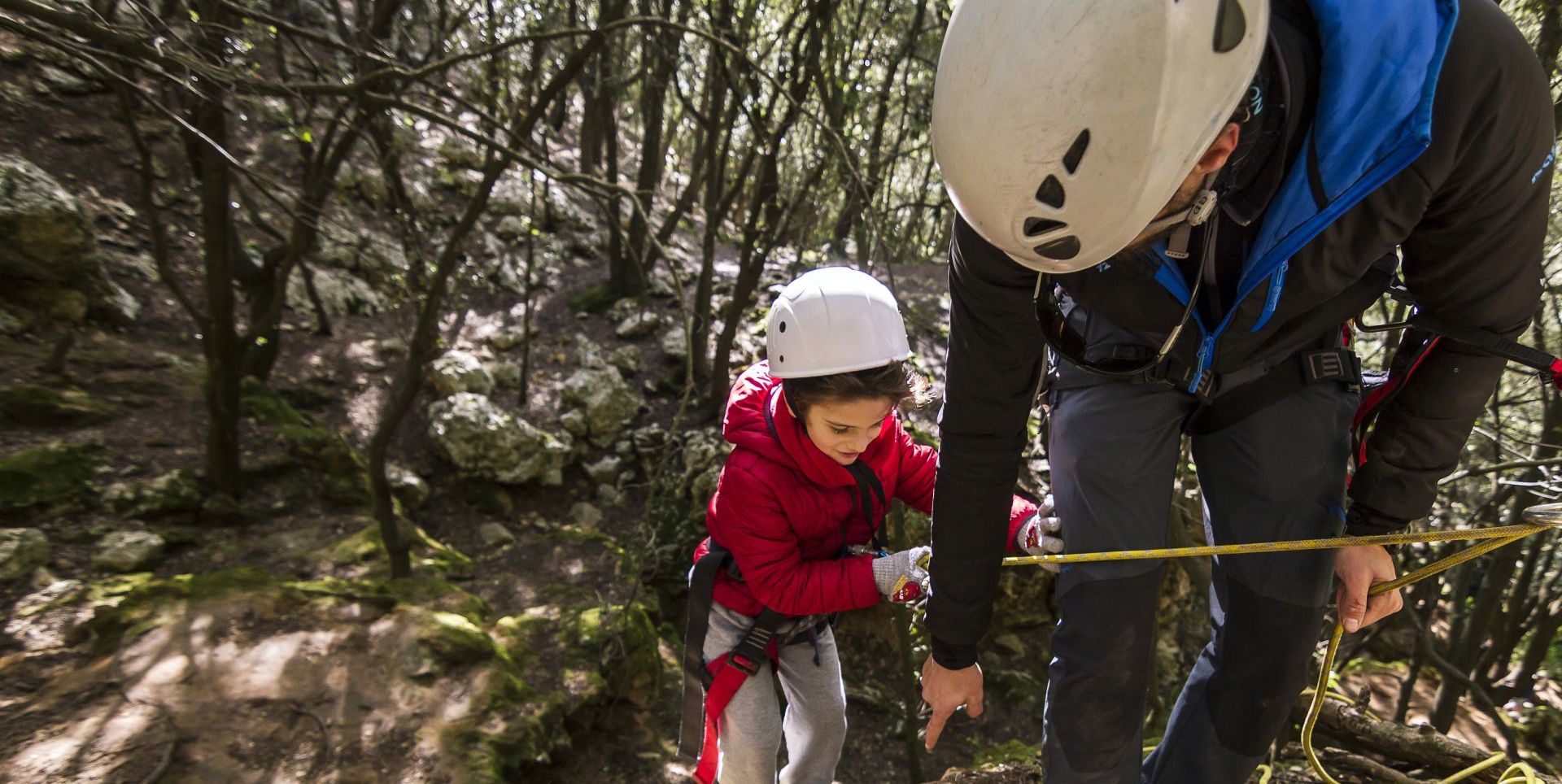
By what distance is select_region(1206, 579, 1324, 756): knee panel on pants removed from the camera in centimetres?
171

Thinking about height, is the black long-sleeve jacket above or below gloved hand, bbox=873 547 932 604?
above

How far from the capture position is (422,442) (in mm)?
6492

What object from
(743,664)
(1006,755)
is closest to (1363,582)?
(743,664)

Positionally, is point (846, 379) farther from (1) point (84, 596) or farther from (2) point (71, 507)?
(2) point (71, 507)

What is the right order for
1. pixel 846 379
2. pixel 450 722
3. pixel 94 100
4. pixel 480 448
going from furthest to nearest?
pixel 94 100 → pixel 480 448 → pixel 450 722 → pixel 846 379

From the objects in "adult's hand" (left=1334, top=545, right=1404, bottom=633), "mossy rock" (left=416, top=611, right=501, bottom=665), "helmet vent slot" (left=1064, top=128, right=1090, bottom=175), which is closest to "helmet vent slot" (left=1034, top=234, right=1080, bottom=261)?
"helmet vent slot" (left=1064, top=128, right=1090, bottom=175)

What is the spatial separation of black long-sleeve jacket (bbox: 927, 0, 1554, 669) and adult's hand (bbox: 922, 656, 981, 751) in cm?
3

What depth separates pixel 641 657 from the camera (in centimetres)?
430

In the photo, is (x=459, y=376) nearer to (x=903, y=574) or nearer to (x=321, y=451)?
(x=321, y=451)

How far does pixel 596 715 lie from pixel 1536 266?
390 centimetres

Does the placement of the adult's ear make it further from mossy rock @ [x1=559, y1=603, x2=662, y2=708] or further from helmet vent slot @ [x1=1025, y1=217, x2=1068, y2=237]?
mossy rock @ [x1=559, y1=603, x2=662, y2=708]

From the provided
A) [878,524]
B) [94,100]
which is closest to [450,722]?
[878,524]

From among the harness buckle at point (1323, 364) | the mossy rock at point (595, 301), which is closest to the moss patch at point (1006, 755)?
the harness buckle at point (1323, 364)

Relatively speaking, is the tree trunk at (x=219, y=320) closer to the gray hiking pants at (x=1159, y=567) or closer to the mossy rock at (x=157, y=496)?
the mossy rock at (x=157, y=496)
